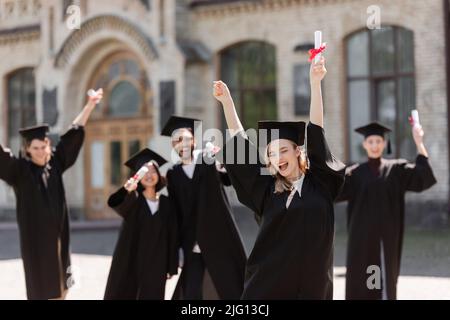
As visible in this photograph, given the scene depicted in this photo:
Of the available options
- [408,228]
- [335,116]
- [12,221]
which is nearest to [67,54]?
[12,221]

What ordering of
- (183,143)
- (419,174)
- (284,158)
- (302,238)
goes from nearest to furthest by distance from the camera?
1. (302,238)
2. (284,158)
3. (183,143)
4. (419,174)

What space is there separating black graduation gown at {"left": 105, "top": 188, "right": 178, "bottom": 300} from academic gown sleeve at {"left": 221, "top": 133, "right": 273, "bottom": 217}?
265cm

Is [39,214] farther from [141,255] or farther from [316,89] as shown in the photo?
[316,89]

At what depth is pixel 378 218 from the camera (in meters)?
8.61

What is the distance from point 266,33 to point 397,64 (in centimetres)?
328

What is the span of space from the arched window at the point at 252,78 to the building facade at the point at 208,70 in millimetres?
28

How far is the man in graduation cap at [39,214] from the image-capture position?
8156mm

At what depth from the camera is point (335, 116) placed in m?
18.2

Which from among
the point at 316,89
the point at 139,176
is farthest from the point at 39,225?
the point at 316,89

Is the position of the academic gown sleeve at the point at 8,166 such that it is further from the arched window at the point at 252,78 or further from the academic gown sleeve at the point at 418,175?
the arched window at the point at 252,78

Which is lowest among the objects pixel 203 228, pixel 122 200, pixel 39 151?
pixel 203 228

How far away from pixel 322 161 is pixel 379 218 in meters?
3.92

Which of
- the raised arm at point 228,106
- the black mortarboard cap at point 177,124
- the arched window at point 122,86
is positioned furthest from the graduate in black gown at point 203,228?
the arched window at point 122,86
